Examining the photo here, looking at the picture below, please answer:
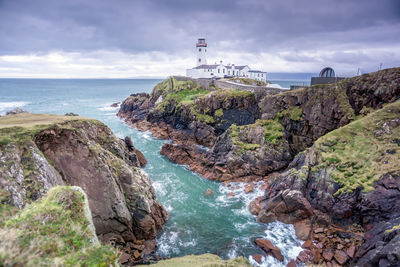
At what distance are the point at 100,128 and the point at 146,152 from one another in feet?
63.8

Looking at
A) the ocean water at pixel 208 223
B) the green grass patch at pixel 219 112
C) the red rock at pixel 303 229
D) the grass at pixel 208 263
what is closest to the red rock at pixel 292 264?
the ocean water at pixel 208 223

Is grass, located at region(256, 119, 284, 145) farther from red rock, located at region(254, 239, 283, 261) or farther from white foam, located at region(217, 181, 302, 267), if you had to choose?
red rock, located at region(254, 239, 283, 261)

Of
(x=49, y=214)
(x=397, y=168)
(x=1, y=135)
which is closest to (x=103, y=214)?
(x=1, y=135)

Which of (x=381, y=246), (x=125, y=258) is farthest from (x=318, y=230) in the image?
(x=125, y=258)

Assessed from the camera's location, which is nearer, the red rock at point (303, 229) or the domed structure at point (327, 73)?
the red rock at point (303, 229)

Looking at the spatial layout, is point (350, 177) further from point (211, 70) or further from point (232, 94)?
point (211, 70)

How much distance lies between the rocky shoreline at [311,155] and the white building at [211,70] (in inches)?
1196

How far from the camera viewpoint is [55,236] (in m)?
7.69

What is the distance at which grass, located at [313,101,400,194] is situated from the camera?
20.4 m

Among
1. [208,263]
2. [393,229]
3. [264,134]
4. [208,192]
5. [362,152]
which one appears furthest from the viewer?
[264,134]

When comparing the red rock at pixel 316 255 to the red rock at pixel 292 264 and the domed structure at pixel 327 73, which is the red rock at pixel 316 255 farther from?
the domed structure at pixel 327 73

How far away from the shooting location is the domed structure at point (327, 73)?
3569 cm

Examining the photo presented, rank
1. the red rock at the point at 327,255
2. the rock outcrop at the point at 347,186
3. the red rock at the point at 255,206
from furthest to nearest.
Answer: the red rock at the point at 255,206 < the rock outcrop at the point at 347,186 < the red rock at the point at 327,255

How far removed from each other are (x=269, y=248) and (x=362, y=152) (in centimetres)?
1431
